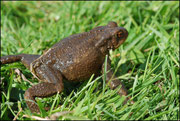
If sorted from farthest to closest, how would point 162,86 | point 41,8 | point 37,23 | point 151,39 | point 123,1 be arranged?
point 41,8 → point 37,23 → point 123,1 → point 151,39 → point 162,86

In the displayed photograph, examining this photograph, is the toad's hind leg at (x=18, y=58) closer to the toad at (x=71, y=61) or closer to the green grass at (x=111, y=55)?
the toad at (x=71, y=61)

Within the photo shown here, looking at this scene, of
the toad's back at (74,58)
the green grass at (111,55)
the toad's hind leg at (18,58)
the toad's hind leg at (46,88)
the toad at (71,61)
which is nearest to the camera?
the green grass at (111,55)

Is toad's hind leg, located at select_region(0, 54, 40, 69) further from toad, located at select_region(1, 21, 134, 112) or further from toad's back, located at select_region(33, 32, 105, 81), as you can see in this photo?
toad's back, located at select_region(33, 32, 105, 81)

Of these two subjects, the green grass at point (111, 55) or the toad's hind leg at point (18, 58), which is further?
the toad's hind leg at point (18, 58)

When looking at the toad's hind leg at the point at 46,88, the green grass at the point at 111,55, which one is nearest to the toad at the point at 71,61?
the toad's hind leg at the point at 46,88

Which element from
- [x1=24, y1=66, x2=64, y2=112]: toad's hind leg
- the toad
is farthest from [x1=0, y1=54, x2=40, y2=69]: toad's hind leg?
[x1=24, y1=66, x2=64, y2=112]: toad's hind leg

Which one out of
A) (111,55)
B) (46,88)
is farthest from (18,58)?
(111,55)

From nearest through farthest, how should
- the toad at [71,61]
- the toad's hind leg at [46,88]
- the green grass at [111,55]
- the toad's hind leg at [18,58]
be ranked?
the green grass at [111,55] < the toad's hind leg at [46,88] < the toad at [71,61] < the toad's hind leg at [18,58]

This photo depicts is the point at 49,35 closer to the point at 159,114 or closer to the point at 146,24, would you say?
the point at 146,24

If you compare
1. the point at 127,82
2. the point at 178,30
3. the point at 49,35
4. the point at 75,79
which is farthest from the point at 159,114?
the point at 49,35
